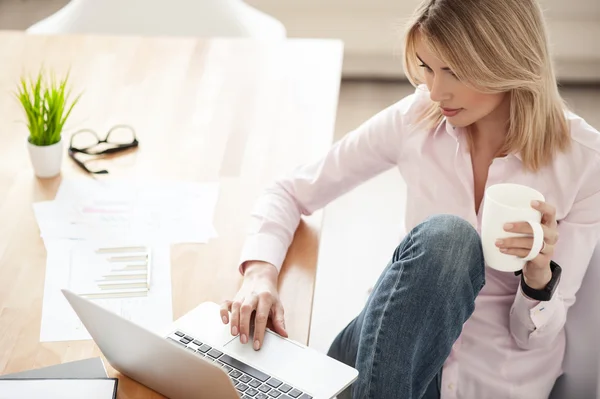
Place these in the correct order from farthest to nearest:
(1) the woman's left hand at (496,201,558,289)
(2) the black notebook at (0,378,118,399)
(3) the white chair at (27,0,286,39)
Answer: (3) the white chair at (27,0,286,39)
(1) the woman's left hand at (496,201,558,289)
(2) the black notebook at (0,378,118,399)

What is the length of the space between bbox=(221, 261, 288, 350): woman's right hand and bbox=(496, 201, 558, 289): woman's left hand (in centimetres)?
34

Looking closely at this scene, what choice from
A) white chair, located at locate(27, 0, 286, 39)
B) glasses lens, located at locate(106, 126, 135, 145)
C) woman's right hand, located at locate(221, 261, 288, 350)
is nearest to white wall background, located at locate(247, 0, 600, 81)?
white chair, located at locate(27, 0, 286, 39)

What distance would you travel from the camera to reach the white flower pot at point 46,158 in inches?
64.4

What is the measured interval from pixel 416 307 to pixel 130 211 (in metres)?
0.55

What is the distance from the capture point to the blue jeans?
133 centimetres

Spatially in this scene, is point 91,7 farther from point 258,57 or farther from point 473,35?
point 473,35

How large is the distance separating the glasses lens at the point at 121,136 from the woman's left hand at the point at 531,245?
2.70ft

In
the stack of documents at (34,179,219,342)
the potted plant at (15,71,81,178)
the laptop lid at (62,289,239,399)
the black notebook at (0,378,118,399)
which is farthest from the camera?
the potted plant at (15,71,81,178)

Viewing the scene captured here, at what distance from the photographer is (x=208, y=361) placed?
3.28ft

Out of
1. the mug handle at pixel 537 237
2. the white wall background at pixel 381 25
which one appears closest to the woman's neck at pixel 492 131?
the mug handle at pixel 537 237

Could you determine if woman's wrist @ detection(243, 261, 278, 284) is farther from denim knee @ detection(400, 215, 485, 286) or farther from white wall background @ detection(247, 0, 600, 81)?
white wall background @ detection(247, 0, 600, 81)

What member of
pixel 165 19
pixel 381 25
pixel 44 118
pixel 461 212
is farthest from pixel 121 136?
pixel 381 25

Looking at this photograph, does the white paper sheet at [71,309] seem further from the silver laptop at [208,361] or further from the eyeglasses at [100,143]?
the eyeglasses at [100,143]

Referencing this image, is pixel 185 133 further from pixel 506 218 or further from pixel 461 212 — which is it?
pixel 506 218
